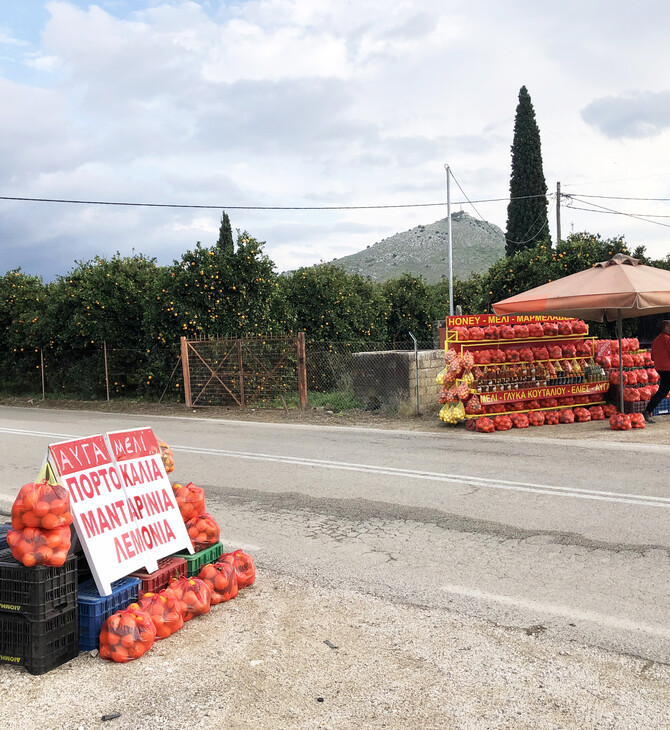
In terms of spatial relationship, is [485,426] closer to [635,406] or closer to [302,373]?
[635,406]

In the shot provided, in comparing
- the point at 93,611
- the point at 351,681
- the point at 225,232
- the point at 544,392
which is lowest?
the point at 351,681

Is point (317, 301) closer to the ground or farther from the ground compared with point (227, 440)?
farther from the ground

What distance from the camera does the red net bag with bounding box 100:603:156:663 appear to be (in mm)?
3963

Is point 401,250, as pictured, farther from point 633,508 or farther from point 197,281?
point 633,508

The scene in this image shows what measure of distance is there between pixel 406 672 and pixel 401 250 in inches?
4998

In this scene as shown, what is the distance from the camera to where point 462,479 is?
8297 mm

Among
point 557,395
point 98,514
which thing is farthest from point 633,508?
point 557,395

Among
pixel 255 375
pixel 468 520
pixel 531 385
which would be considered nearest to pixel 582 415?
pixel 531 385

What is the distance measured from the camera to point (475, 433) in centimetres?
1224

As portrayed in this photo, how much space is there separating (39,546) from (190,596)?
109 centimetres

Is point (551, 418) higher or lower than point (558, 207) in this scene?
lower

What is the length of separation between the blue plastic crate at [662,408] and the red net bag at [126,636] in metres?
11.8

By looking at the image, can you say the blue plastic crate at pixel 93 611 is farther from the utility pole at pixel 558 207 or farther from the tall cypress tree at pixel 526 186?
the utility pole at pixel 558 207

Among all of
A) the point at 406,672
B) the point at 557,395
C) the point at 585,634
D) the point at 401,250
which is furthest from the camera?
the point at 401,250
